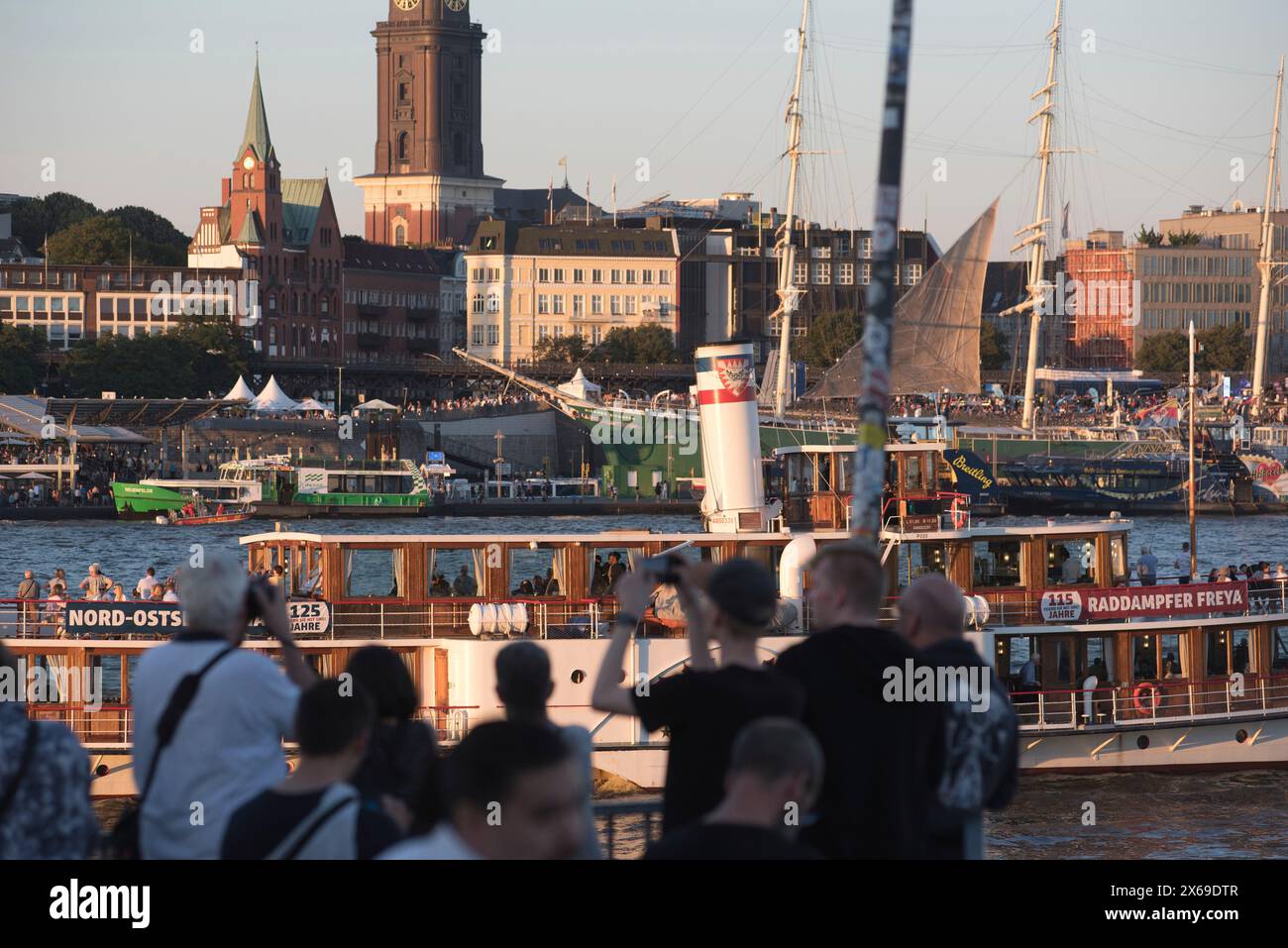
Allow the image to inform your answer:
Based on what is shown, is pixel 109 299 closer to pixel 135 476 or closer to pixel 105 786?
pixel 135 476

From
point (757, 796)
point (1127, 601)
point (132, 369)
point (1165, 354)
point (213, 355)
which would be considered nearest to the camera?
point (757, 796)

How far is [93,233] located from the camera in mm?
148625

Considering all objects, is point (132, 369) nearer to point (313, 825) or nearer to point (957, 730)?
point (957, 730)

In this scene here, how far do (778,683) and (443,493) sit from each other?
302ft

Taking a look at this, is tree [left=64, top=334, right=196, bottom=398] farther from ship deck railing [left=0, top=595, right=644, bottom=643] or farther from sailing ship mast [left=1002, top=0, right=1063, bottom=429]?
ship deck railing [left=0, top=595, right=644, bottom=643]

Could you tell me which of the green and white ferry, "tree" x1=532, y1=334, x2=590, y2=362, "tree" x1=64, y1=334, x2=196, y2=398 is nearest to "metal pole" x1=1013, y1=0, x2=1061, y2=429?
the green and white ferry

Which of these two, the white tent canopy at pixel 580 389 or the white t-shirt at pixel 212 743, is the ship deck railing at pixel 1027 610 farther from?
the white tent canopy at pixel 580 389

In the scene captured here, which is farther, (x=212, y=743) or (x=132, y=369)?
(x=132, y=369)

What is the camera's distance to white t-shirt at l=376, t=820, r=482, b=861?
18.0ft

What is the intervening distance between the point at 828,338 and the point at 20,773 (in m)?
130

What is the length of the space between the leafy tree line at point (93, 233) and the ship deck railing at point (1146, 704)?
400 ft

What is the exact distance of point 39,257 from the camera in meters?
159

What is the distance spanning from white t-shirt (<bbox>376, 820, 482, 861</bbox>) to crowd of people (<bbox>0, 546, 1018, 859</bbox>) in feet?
1.93

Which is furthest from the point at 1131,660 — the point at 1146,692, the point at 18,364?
the point at 18,364
